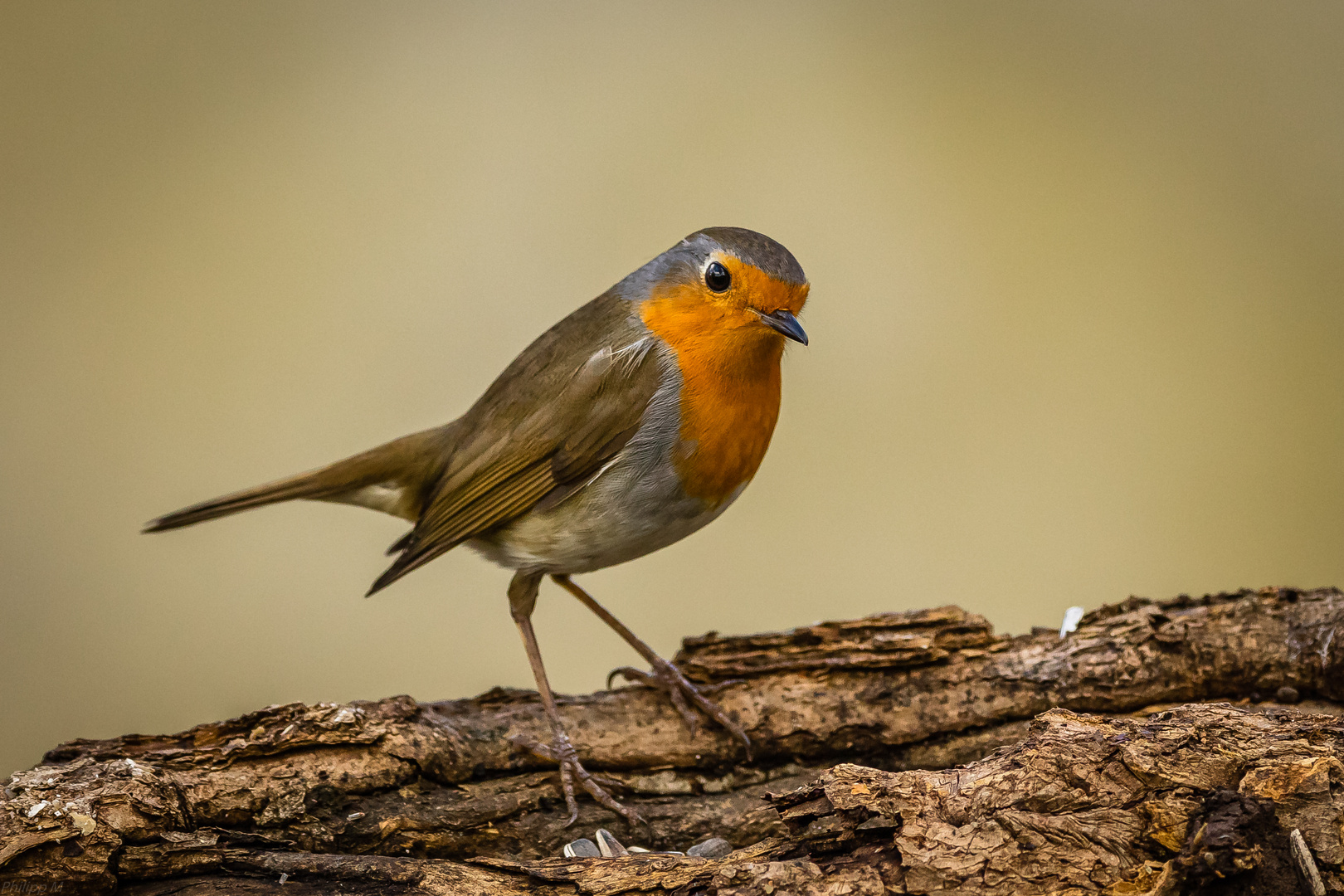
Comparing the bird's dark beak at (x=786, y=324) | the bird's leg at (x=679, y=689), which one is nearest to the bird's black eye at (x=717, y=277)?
the bird's dark beak at (x=786, y=324)

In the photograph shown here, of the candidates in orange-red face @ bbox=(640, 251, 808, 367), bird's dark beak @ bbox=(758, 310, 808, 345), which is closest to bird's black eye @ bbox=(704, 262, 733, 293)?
orange-red face @ bbox=(640, 251, 808, 367)

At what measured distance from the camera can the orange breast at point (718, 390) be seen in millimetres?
2512

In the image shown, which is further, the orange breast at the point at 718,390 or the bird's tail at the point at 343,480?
the bird's tail at the point at 343,480

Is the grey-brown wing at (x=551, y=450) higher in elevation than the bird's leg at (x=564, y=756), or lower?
higher

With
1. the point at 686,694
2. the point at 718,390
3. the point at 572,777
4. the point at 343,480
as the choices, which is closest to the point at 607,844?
the point at 572,777

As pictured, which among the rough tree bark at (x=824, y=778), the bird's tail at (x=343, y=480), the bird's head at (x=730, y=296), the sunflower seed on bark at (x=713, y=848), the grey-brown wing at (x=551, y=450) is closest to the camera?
the rough tree bark at (x=824, y=778)

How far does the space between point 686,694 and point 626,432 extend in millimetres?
755

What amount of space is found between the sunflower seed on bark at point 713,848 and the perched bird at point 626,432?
0.69 feet

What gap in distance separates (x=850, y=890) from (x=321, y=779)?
1191mm

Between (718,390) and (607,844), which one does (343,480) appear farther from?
(607,844)

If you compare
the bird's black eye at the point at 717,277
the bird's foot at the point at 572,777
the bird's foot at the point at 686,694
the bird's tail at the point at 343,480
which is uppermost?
the bird's black eye at the point at 717,277

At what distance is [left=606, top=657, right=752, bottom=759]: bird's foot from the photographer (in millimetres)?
2703

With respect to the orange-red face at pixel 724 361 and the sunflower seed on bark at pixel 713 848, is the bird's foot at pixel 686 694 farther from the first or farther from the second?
the orange-red face at pixel 724 361

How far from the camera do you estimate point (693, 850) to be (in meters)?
2.36
